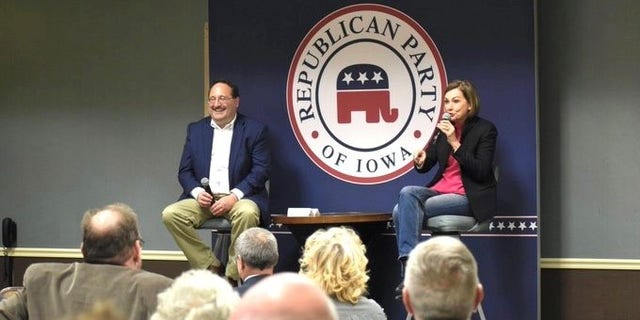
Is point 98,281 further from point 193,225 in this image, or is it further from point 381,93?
point 381,93

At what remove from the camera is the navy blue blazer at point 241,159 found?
580 cm

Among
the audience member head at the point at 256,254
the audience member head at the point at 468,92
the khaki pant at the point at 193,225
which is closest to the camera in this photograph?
the audience member head at the point at 256,254

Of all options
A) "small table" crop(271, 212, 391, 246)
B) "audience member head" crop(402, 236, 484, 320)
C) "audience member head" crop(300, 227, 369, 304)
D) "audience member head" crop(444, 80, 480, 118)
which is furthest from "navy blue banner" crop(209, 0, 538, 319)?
"audience member head" crop(402, 236, 484, 320)

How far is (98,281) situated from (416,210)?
2.54 meters

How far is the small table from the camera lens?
5.48 meters

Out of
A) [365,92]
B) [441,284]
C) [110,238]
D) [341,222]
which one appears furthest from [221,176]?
[441,284]

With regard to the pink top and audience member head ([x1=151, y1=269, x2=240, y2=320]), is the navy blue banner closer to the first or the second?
the pink top

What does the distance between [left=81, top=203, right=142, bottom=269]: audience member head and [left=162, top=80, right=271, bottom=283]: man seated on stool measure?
2.37m

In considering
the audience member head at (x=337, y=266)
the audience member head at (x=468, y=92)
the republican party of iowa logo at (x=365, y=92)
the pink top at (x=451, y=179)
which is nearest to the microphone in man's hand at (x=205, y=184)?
the republican party of iowa logo at (x=365, y=92)

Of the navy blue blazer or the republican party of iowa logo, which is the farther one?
the republican party of iowa logo

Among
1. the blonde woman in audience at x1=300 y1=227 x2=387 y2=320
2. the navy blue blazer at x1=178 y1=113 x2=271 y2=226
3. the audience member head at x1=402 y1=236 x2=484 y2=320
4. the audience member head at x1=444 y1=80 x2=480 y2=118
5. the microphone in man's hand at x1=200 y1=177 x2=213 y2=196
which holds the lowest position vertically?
the blonde woman in audience at x1=300 y1=227 x2=387 y2=320

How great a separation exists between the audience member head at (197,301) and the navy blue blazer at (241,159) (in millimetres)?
3094

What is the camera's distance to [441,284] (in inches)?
92.4

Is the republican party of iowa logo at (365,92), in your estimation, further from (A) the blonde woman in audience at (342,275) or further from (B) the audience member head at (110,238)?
(B) the audience member head at (110,238)
